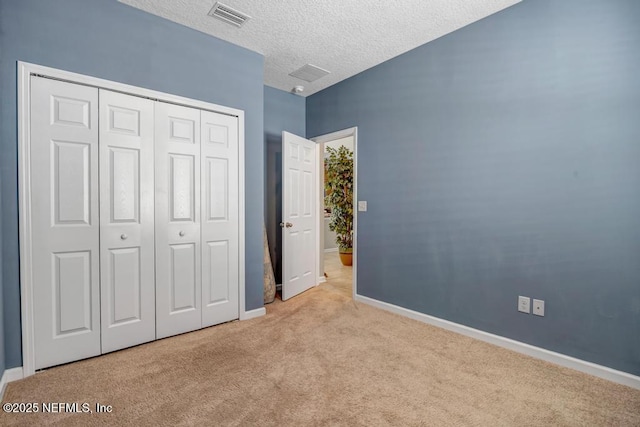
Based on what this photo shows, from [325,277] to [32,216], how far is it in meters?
3.52

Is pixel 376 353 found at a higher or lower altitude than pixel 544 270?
lower

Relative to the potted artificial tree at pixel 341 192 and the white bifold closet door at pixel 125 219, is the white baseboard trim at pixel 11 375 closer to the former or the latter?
the white bifold closet door at pixel 125 219

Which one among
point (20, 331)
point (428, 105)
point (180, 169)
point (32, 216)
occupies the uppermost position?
point (428, 105)

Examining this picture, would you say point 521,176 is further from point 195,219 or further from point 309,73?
point 195,219

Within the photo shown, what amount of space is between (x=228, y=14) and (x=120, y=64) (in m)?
0.94

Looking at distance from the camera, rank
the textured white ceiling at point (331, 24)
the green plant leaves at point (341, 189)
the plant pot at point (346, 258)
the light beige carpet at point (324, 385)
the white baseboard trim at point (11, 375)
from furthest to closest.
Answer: the plant pot at point (346, 258) → the green plant leaves at point (341, 189) → the textured white ceiling at point (331, 24) → the white baseboard trim at point (11, 375) → the light beige carpet at point (324, 385)

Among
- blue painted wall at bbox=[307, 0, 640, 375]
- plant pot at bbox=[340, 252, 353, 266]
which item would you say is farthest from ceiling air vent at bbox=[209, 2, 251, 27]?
plant pot at bbox=[340, 252, 353, 266]

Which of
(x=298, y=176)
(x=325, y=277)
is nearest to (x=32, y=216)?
(x=298, y=176)

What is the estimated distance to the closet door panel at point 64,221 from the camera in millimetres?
2049

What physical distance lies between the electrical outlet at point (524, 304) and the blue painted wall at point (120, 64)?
233 cm

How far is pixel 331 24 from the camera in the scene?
104 inches

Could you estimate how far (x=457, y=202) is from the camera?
9.14 ft

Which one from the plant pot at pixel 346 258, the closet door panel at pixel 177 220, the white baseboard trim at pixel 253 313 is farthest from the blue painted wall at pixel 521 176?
the plant pot at pixel 346 258

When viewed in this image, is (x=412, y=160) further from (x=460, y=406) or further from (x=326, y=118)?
(x=460, y=406)
